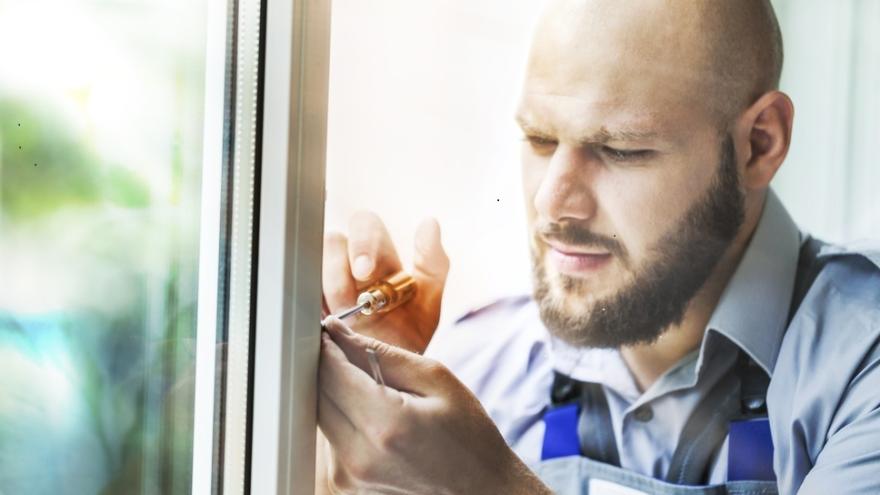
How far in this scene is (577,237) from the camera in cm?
127

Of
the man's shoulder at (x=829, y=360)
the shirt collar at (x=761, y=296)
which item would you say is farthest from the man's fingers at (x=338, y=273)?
the man's shoulder at (x=829, y=360)

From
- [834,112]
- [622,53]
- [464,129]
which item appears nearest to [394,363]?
[464,129]

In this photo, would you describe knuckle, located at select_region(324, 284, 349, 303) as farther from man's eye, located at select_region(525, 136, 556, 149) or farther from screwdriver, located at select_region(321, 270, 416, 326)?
man's eye, located at select_region(525, 136, 556, 149)

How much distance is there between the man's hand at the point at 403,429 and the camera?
1.34 meters

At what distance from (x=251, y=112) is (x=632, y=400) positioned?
31.5 inches

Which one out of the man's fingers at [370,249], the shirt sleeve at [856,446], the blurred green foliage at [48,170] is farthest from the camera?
the man's fingers at [370,249]

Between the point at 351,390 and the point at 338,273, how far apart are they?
0.20m

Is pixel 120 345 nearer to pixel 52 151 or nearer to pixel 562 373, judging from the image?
pixel 52 151

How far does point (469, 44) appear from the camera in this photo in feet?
4.37

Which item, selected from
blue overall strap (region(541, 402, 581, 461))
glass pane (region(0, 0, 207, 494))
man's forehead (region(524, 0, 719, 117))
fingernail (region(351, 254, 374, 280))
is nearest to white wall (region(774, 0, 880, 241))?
man's forehead (region(524, 0, 719, 117))

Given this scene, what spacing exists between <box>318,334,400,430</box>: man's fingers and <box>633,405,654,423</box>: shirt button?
40 centimetres

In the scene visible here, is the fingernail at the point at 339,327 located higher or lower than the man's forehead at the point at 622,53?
lower

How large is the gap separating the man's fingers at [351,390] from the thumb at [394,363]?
12 mm

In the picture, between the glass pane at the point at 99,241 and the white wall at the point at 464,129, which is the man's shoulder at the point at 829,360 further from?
the glass pane at the point at 99,241
